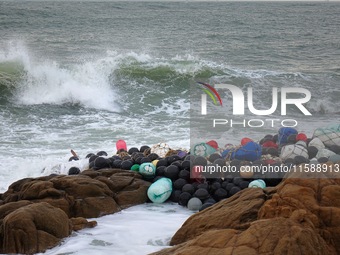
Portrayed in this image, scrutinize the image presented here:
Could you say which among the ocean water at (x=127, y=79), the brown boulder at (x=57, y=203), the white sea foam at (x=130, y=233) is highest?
the ocean water at (x=127, y=79)

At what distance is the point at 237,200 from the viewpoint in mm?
5770

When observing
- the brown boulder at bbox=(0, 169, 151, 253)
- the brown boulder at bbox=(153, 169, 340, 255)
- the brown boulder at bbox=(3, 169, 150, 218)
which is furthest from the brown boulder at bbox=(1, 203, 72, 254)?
the brown boulder at bbox=(153, 169, 340, 255)

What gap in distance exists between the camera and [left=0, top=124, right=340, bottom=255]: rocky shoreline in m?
4.56

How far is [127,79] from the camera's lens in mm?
23266

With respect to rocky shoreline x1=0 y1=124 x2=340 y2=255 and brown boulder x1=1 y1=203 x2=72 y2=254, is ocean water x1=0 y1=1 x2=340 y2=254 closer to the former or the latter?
brown boulder x1=1 y1=203 x2=72 y2=254

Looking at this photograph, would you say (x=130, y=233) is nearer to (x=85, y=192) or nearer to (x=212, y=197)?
(x=85, y=192)

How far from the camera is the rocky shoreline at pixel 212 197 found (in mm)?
4562

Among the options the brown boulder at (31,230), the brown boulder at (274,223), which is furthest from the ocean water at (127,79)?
the brown boulder at (274,223)

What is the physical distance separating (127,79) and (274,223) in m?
19.1

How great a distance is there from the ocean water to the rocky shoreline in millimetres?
400

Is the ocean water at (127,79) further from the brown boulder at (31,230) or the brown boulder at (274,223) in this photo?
the brown boulder at (274,223)

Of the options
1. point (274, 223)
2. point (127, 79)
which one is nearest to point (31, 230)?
point (274, 223)

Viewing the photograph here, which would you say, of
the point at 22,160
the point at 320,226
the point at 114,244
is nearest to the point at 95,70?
the point at 22,160

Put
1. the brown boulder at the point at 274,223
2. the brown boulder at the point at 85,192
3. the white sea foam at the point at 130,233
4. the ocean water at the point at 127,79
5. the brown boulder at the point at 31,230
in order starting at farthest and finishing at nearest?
the ocean water at the point at 127,79 < the brown boulder at the point at 85,192 < the white sea foam at the point at 130,233 < the brown boulder at the point at 31,230 < the brown boulder at the point at 274,223
